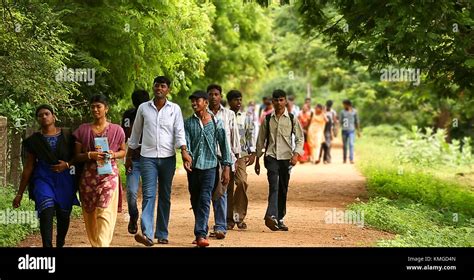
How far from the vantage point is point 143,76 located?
19312mm

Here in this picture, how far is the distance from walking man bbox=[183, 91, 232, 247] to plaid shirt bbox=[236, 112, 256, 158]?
222 cm

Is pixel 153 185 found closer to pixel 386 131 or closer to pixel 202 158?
pixel 202 158

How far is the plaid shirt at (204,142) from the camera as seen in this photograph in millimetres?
12906

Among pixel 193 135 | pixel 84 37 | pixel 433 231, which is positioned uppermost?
pixel 84 37

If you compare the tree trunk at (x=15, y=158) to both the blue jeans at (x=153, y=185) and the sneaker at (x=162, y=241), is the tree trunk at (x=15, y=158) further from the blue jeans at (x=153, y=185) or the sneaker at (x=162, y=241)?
the blue jeans at (x=153, y=185)

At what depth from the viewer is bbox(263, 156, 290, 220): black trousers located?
14969mm

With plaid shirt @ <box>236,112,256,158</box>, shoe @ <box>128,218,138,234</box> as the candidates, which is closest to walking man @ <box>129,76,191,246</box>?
shoe @ <box>128,218,138,234</box>

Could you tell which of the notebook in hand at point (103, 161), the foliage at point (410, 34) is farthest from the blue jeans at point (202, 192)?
the foliage at point (410, 34)

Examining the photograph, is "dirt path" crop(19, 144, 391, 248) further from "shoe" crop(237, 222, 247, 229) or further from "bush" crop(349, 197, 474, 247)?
"bush" crop(349, 197, 474, 247)

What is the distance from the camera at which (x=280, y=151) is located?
15.1 meters

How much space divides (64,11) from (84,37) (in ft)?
6.00
